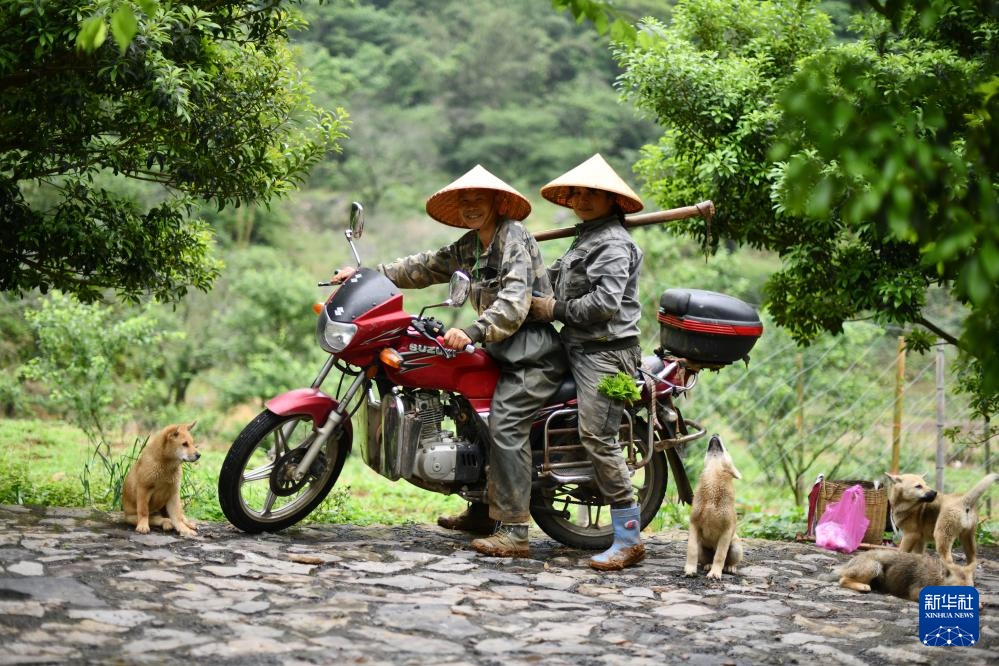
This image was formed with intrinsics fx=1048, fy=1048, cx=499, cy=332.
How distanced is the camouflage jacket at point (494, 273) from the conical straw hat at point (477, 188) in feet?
0.43

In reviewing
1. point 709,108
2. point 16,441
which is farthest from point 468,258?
point 16,441

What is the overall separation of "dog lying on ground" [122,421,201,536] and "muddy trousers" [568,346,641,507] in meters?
2.02

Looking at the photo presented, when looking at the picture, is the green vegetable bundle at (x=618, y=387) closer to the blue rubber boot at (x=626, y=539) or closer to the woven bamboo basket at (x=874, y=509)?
the blue rubber boot at (x=626, y=539)

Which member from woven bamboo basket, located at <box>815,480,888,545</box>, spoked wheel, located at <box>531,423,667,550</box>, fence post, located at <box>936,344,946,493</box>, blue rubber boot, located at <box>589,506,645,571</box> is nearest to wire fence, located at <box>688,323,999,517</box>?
fence post, located at <box>936,344,946,493</box>

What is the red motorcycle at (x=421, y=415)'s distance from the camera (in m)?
5.39

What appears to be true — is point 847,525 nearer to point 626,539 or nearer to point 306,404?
point 626,539

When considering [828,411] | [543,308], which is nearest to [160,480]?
[543,308]

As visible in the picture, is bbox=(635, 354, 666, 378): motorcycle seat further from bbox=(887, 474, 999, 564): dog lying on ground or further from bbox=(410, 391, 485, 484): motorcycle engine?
bbox=(887, 474, 999, 564): dog lying on ground

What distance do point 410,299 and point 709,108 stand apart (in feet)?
59.3

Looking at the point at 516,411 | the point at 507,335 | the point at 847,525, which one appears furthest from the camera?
the point at 847,525

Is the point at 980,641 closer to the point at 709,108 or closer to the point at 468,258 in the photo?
the point at 468,258

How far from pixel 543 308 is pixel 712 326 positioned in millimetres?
997

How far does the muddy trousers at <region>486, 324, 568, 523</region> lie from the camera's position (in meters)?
5.48

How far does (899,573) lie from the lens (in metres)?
5.24
